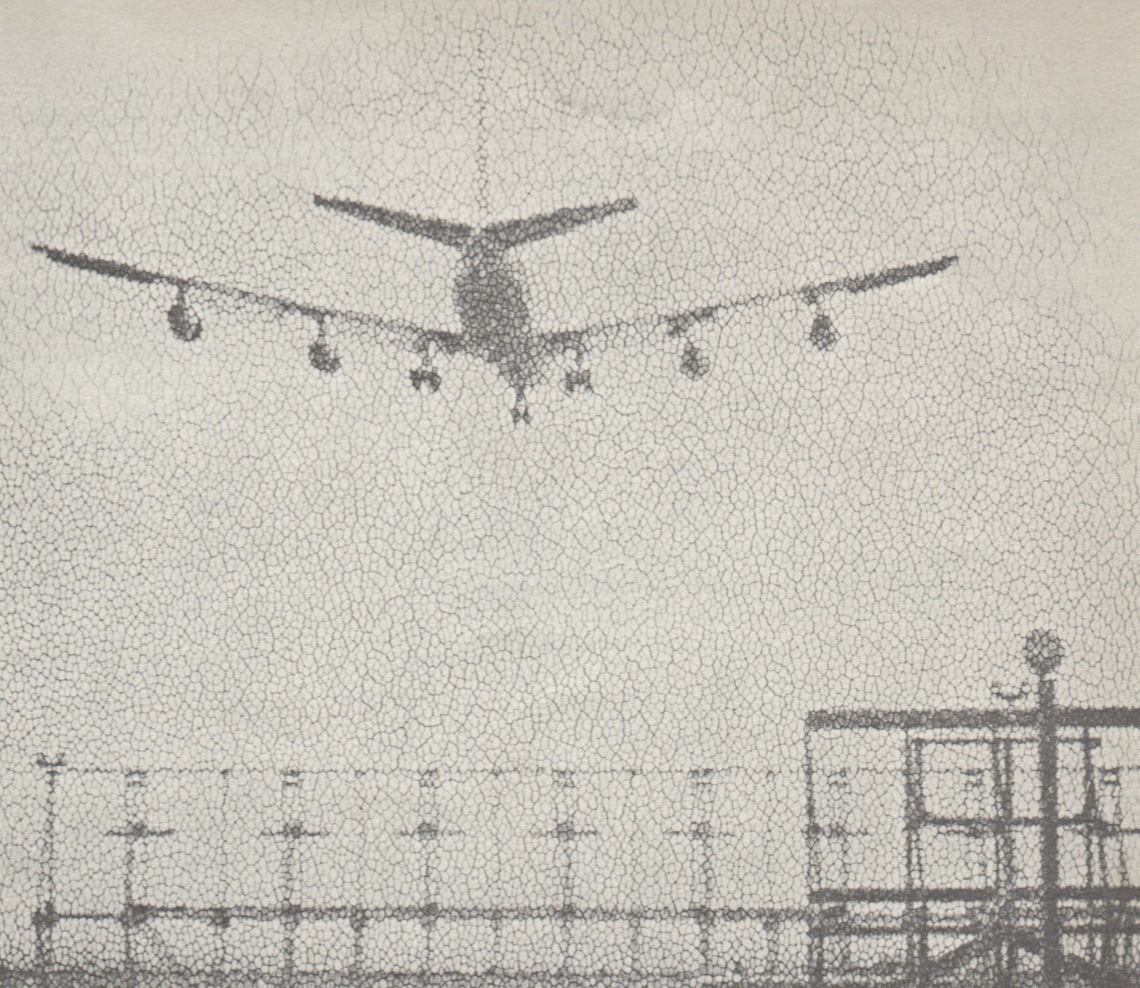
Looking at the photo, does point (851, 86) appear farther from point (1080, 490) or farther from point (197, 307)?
point (197, 307)

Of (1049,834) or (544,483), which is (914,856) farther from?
(544,483)

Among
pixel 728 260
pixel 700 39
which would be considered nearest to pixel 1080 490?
pixel 728 260

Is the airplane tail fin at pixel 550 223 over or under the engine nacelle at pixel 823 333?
over

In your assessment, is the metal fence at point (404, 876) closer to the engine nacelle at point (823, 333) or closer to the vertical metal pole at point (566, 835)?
the vertical metal pole at point (566, 835)

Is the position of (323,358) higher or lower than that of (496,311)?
lower

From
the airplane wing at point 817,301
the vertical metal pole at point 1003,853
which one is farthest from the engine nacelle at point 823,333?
the vertical metal pole at point 1003,853

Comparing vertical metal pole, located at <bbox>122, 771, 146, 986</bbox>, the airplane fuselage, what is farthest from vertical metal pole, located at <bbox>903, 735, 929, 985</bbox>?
vertical metal pole, located at <bbox>122, 771, 146, 986</bbox>

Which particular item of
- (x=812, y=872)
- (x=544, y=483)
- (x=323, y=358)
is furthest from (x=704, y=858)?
(x=323, y=358)
